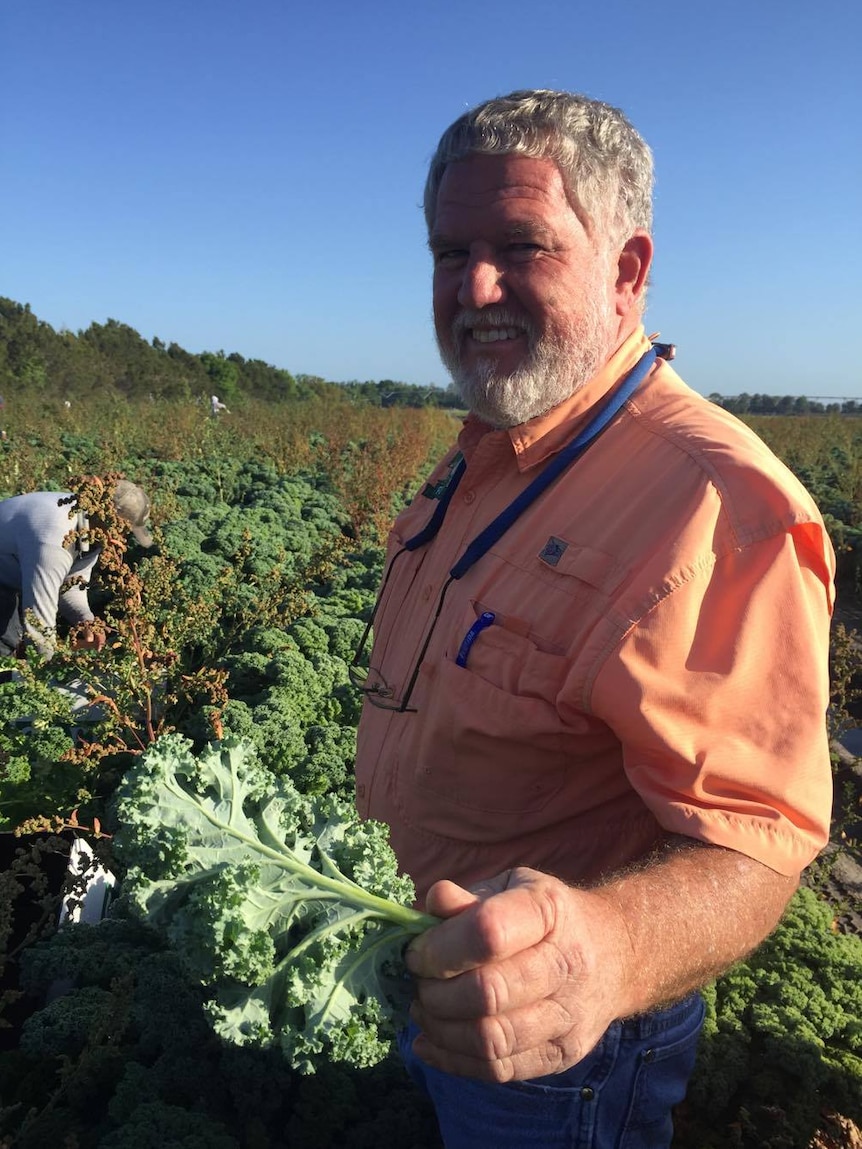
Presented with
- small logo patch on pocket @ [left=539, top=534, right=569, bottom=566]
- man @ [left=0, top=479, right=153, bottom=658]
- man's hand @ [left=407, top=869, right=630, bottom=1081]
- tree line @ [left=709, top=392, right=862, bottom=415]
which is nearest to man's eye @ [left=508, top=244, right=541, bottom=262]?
small logo patch on pocket @ [left=539, top=534, right=569, bottom=566]

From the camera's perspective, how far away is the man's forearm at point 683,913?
1.37 m

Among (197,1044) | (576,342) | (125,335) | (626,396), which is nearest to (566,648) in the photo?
(626,396)

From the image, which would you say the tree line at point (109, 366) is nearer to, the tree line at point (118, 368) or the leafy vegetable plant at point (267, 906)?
the tree line at point (118, 368)

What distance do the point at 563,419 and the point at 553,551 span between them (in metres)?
0.48

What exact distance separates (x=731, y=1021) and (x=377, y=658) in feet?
6.38

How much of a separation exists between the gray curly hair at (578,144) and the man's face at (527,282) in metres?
0.03

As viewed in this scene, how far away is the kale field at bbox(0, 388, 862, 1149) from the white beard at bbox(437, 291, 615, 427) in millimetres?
1124

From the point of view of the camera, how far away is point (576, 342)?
6.78ft

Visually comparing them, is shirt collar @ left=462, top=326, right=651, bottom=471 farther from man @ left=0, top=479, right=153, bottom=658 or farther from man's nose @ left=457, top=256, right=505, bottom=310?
man @ left=0, top=479, right=153, bottom=658

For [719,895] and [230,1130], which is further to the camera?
[230,1130]

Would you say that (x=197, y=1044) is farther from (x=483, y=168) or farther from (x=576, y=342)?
(x=483, y=168)

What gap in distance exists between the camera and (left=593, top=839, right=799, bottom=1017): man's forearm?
1.37 m

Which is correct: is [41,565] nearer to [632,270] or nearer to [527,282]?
[527,282]

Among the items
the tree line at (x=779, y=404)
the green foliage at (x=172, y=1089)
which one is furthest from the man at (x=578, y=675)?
the tree line at (x=779, y=404)
